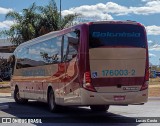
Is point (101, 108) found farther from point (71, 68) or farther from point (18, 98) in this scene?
point (18, 98)

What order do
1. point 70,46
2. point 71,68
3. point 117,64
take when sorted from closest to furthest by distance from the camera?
point 117,64 → point 71,68 → point 70,46

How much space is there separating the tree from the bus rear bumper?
86.0 feet

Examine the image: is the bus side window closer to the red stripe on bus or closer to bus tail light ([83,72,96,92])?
bus tail light ([83,72,96,92])

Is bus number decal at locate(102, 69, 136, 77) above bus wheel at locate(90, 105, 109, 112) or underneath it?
above

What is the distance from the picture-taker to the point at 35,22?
1606 inches

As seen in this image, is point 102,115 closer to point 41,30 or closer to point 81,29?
point 81,29

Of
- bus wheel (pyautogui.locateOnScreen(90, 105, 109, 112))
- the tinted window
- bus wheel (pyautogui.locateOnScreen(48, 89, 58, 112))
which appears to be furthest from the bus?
bus wheel (pyautogui.locateOnScreen(90, 105, 109, 112))

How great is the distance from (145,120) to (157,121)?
54 cm

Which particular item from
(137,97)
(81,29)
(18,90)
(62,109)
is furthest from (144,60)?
(18,90)

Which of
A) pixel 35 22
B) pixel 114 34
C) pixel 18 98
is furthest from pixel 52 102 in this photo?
pixel 35 22

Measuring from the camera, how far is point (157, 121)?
13.5 metres

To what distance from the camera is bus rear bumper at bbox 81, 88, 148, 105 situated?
13633 millimetres

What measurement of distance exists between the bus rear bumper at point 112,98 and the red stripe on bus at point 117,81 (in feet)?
1.00

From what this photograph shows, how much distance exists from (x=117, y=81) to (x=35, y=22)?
1094 inches
